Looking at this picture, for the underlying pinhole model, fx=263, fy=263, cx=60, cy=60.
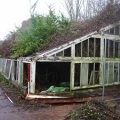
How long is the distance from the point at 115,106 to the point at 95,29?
21.4 ft

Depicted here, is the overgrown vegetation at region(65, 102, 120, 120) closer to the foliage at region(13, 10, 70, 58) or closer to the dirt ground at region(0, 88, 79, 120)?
the dirt ground at region(0, 88, 79, 120)

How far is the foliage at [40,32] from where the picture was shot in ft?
60.1

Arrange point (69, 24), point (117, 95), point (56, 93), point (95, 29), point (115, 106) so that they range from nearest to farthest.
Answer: point (115, 106) < point (56, 93) < point (117, 95) < point (95, 29) < point (69, 24)

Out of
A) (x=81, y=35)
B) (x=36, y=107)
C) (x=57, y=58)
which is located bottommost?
(x=36, y=107)

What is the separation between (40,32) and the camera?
19.0 metres

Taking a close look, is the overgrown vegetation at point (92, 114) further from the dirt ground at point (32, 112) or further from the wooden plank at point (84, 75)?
the wooden plank at point (84, 75)

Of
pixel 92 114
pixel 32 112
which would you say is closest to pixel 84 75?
pixel 32 112

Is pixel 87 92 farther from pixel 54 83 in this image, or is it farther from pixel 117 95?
pixel 54 83

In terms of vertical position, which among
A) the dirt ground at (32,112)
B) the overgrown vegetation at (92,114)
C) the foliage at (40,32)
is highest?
the foliage at (40,32)

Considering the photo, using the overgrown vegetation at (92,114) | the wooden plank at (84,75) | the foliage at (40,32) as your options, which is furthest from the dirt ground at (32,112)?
the foliage at (40,32)

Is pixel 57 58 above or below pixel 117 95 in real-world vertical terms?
above

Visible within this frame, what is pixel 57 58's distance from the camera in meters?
15.7

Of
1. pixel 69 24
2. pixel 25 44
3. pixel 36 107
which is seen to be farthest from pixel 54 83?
pixel 36 107

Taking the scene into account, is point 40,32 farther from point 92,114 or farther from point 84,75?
point 92,114
